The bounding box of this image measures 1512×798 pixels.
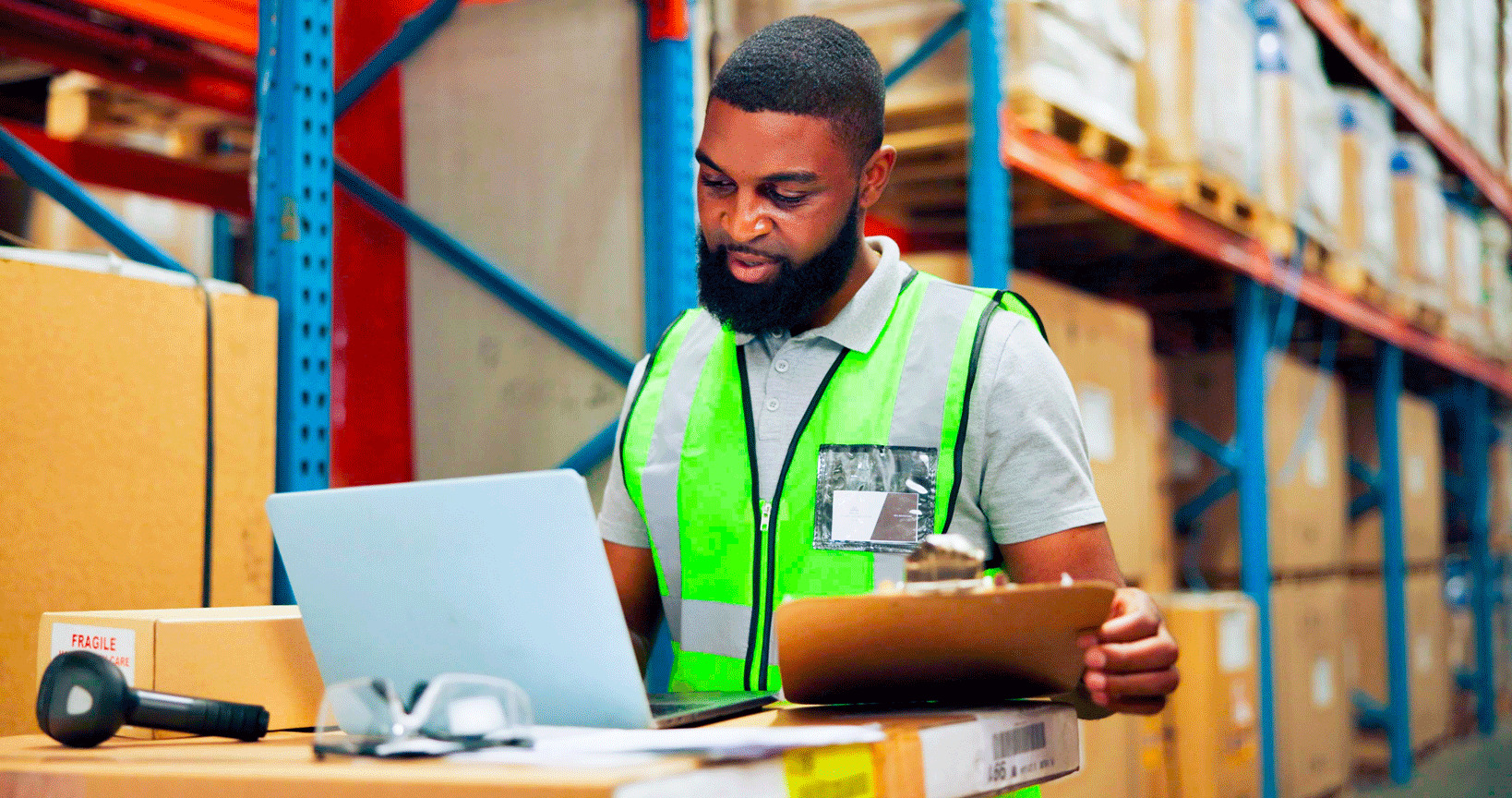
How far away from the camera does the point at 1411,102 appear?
730 centimetres

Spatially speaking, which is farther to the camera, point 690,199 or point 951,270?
point 951,270

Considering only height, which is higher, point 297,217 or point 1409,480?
point 297,217

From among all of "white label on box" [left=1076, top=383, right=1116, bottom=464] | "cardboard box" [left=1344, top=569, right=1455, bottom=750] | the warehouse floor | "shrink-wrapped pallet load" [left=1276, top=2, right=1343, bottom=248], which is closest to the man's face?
"white label on box" [left=1076, top=383, right=1116, bottom=464]

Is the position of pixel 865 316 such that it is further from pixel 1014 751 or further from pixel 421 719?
pixel 421 719

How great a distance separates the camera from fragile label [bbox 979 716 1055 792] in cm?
127

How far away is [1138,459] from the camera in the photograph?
15.1 feet

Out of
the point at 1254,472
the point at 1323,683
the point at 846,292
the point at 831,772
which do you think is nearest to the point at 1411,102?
the point at 1254,472

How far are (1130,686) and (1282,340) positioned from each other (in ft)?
17.8

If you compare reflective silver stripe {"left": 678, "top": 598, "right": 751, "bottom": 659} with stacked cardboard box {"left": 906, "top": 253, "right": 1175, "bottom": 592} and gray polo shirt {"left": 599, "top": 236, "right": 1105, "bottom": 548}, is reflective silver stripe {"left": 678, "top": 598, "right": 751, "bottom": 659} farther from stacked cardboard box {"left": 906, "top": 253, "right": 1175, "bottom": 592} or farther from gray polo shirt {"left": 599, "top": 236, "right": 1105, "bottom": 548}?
stacked cardboard box {"left": 906, "top": 253, "right": 1175, "bottom": 592}

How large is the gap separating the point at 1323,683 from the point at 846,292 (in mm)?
5125

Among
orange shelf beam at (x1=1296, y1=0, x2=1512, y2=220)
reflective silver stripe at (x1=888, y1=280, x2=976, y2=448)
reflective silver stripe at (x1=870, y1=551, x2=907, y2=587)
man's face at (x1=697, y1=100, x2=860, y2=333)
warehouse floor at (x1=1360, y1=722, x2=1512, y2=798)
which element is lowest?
warehouse floor at (x1=1360, y1=722, x2=1512, y2=798)

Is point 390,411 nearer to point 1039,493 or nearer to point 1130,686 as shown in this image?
point 1039,493

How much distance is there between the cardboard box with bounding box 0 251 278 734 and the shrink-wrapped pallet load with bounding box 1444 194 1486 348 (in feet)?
24.5

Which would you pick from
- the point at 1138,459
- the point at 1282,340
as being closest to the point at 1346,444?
the point at 1282,340
